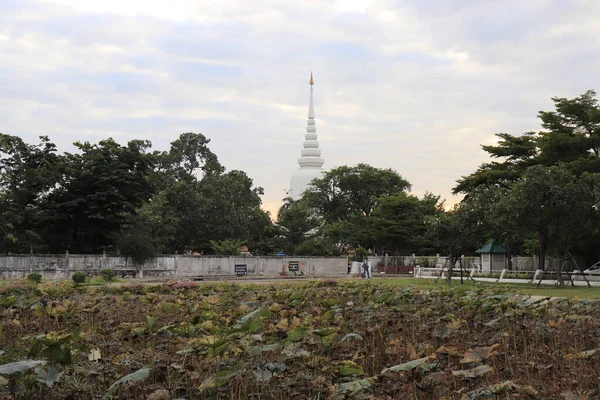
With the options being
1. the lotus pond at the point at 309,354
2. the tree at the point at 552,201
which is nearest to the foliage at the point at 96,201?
the tree at the point at 552,201

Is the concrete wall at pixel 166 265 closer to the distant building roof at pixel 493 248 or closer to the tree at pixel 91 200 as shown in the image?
the tree at pixel 91 200

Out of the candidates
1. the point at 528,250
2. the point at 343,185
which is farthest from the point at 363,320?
the point at 343,185

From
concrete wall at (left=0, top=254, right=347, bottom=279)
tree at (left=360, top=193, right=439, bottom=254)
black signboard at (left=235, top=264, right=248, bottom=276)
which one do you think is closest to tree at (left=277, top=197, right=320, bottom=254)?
tree at (left=360, top=193, right=439, bottom=254)

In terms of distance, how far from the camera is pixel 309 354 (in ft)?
21.0

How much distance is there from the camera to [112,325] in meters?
9.71

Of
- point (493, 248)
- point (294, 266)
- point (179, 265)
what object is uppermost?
point (493, 248)

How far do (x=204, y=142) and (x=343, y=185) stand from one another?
1581 cm

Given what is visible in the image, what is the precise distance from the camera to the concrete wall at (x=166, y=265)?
3734 cm

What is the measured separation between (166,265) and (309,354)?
1435 inches

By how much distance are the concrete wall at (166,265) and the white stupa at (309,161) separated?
34963mm

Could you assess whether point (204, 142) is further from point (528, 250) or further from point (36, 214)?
point (528, 250)

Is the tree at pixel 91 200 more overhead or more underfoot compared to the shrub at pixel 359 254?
more overhead

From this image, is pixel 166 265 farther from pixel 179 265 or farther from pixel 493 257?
pixel 493 257

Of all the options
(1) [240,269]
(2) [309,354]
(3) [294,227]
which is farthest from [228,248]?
(2) [309,354]
